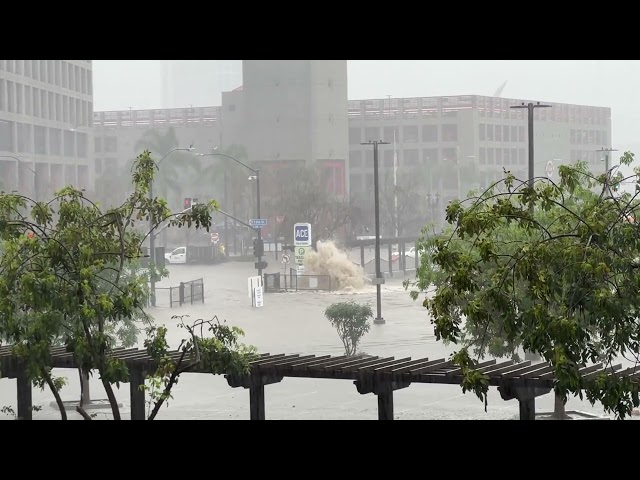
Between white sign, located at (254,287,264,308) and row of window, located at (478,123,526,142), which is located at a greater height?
row of window, located at (478,123,526,142)

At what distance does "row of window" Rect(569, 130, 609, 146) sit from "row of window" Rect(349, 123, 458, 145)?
1546 cm

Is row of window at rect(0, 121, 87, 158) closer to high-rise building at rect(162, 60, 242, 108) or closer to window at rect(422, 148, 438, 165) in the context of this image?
window at rect(422, 148, 438, 165)

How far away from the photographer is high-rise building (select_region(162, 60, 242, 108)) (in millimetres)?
164250

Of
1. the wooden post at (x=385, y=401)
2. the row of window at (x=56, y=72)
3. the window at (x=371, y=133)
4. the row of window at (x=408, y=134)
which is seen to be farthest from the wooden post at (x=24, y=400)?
the window at (x=371, y=133)

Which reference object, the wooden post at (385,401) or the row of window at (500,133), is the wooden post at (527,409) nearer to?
the wooden post at (385,401)

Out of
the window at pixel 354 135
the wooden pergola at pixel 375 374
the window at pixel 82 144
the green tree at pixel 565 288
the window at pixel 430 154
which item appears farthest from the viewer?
the window at pixel 354 135

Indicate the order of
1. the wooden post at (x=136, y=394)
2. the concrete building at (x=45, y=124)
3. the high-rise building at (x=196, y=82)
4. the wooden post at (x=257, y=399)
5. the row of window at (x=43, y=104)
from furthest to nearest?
1. the high-rise building at (x=196, y=82)
2. the row of window at (x=43, y=104)
3. the concrete building at (x=45, y=124)
4. the wooden post at (x=136, y=394)
5. the wooden post at (x=257, y=399)

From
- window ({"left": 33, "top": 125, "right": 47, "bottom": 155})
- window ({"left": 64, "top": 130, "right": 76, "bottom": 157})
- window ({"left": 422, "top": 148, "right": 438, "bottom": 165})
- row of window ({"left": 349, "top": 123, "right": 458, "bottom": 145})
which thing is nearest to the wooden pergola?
window ({"left": 33, "top": 125, "right": 47, "bottom": 155})

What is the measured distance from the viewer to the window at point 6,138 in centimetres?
10662

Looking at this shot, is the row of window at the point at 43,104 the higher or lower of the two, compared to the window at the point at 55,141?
higher

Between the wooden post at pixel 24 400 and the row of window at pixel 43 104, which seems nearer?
the wooden post at pixel 24 400

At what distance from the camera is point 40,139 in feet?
364

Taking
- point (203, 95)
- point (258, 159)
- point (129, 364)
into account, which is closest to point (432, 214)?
point (258, 159)
